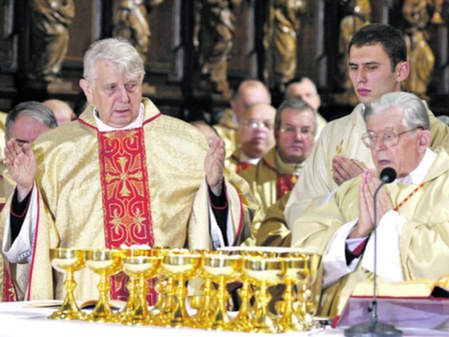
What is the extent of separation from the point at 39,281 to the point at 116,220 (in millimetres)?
515

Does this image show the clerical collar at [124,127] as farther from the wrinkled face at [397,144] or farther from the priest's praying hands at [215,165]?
the wrinkled face at [397,144]

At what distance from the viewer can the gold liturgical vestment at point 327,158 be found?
6543 mm

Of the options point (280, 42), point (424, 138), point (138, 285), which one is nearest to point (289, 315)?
point (138, 285)

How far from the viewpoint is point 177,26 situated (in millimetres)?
11539

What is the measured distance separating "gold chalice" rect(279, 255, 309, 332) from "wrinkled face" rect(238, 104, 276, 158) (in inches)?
210

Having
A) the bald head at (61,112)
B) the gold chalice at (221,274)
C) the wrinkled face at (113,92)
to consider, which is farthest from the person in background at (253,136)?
the gold chalice at (221,274)

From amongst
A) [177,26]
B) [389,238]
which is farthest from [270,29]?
[389,238]

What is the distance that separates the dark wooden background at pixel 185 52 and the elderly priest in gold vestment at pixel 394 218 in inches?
163

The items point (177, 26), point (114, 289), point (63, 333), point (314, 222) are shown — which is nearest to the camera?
point (63, 333)

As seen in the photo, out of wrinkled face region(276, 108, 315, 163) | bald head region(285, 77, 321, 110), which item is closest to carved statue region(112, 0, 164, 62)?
bald head region(285, 77, 321, 110)

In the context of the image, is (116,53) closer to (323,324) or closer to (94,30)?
(323,324)

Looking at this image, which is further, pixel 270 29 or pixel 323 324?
pixel 270 29

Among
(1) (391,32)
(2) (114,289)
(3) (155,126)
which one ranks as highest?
(1) (391,32)

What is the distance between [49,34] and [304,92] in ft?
6.40
